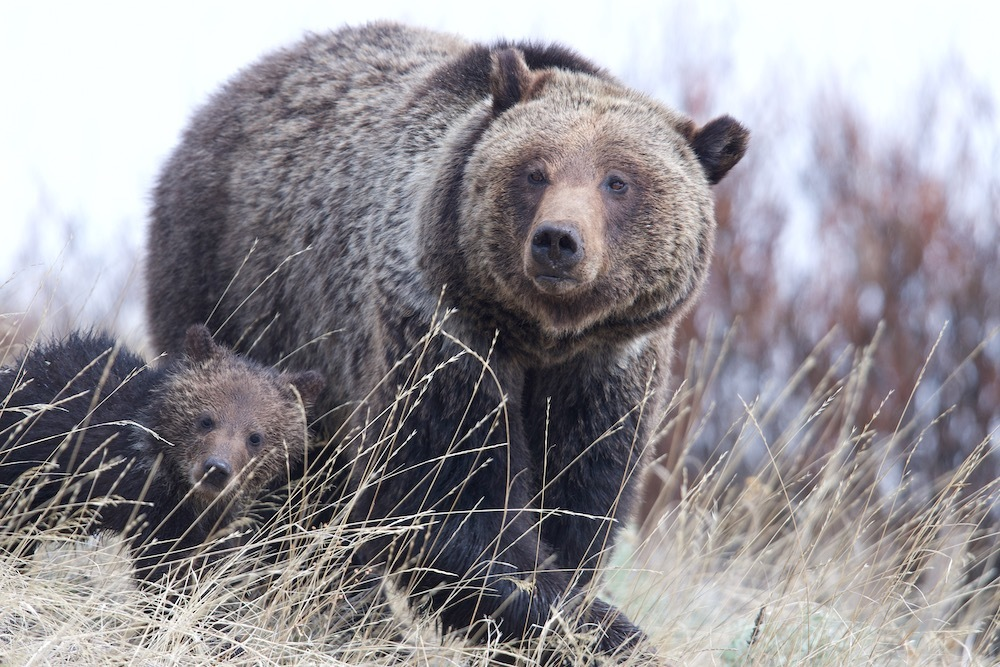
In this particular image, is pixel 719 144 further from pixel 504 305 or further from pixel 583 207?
pixel 504 305

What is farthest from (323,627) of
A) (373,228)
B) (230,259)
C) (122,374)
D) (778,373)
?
(778,373)

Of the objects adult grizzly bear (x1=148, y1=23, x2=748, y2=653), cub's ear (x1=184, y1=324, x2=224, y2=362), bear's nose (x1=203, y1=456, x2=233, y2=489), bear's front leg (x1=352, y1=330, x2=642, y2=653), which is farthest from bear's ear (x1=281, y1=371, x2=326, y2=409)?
bear's nose (x1=203, y1=456, x2=233, y2=489)

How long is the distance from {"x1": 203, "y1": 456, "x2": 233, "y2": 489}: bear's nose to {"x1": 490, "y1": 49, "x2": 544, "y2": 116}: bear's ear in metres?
1.96

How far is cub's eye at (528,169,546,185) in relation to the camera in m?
5.29

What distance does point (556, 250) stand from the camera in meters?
4.90

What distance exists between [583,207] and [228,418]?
1.76 meters

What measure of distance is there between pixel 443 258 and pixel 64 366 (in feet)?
5.74

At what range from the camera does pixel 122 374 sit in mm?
5660

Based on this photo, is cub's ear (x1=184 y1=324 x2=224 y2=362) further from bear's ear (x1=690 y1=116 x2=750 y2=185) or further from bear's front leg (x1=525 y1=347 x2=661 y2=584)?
bear's ear (x1=690 y1=116 x2=750 y2=185)

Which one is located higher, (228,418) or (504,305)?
(504,305)

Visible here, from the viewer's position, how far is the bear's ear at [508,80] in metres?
5.56

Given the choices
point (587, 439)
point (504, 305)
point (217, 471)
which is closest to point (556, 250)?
point (504, 305)

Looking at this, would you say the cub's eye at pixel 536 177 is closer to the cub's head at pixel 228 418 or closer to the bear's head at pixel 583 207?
the bear's head at pixel 583 207

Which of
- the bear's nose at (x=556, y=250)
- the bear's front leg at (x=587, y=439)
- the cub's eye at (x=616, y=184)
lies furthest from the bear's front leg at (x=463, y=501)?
the cub's eye at (x=616, y=184)
